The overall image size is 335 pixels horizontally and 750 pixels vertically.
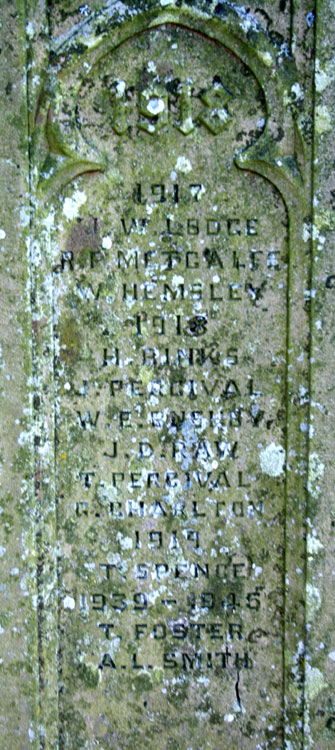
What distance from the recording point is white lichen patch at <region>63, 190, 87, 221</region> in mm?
2523

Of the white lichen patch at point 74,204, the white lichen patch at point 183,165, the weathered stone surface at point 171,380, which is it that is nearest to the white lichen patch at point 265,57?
the weathered stone surface at point 171,380

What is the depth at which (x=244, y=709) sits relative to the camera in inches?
103

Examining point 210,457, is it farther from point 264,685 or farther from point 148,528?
point 264,685

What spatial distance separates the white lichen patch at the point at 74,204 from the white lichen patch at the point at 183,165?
0.38 metres

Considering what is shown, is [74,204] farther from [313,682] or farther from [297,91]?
[313,682]

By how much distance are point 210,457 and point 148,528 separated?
37cm

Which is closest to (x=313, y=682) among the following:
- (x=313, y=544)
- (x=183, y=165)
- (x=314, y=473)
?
(x=313, y=544)

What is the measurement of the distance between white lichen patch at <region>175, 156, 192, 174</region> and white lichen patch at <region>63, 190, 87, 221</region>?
38 centimetres

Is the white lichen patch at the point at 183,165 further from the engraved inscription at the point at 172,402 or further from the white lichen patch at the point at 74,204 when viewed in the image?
the white lichen patch at the point at 74,204

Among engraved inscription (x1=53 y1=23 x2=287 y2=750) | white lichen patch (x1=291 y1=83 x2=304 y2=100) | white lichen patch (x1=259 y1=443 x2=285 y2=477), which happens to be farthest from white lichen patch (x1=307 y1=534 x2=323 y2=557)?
white lichen patch (x1=291 y1=83 x2=304 y2=100)

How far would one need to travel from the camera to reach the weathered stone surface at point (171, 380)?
2.47 meters

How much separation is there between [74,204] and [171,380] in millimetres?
777

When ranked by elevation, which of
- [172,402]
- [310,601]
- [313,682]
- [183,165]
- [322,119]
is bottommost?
[313,682]

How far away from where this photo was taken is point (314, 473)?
99.7 inches
